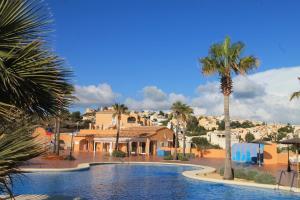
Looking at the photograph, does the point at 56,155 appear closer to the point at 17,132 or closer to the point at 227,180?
the point at 227,180

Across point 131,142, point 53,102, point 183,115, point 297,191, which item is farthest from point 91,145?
point 53,102

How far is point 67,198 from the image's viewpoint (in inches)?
560

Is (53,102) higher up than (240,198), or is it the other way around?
(53,102)

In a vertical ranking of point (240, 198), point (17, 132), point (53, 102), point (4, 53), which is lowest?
point (240, 198)

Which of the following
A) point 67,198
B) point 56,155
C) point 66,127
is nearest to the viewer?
point 67,198

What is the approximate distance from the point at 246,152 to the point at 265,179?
80.6 ft

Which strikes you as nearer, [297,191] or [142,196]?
[142,196]

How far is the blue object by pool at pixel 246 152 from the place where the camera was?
150 feet

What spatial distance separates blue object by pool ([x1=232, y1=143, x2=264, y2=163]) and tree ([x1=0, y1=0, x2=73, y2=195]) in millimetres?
40519

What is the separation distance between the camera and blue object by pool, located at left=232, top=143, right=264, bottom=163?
45628 millimetres

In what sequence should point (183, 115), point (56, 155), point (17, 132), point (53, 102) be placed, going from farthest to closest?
point (183, 115), point (56, 155), point (53, 102), point (17, 132)

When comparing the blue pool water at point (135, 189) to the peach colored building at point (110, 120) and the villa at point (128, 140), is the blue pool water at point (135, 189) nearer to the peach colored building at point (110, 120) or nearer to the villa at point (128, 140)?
the villa at point (128, 140)

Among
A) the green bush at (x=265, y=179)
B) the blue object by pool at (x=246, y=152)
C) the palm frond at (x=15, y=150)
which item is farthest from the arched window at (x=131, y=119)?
the palm frond at (x=15, y=150)

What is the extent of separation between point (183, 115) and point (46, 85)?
4281cm
